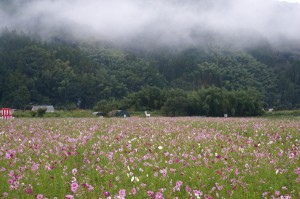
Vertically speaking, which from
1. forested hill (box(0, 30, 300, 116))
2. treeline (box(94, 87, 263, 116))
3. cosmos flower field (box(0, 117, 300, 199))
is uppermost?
forested hill (box(0, 30, 300, 116))

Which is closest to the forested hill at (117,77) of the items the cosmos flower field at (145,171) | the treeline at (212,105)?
the treeline at (212,105)

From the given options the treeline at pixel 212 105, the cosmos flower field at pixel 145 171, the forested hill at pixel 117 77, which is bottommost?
the cosmos flower field at pixel 145 171

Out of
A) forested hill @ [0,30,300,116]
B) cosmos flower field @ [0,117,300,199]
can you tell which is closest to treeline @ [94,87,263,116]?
forested hill @ [0,30,300,116]

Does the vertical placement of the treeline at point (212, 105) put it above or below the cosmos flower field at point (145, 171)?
above

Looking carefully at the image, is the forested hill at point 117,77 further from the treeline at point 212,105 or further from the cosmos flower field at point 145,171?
the cosmos flower field at point 145,171

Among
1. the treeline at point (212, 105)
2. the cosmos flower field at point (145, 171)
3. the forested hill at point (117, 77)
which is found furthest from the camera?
the forested hill at point (117, 77)

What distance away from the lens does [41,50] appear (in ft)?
443

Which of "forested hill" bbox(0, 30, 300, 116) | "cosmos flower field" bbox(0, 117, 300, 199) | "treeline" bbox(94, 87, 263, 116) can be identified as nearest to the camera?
"cosmos flower field" bbox(0, 117, 300, 199)

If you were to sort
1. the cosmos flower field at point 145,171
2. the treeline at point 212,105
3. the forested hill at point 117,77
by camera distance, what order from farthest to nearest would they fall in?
the forested hill at point 117,77, the treeline at point 212,105, the cosmos flower field at point 145,171

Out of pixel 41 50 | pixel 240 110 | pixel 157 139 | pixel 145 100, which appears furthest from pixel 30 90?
pixel 157 139

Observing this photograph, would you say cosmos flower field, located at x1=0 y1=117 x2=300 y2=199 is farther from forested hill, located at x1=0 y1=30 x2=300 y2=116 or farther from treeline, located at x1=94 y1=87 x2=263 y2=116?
forested hill, located at x1=0 y1=30 x2=300 y2=116

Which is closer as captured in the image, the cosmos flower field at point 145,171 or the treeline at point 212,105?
the cosmos flower field at point 145,171

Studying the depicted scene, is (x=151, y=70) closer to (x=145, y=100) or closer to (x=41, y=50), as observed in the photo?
(x=41, y=50)

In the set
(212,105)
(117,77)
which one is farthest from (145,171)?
(117,77)
